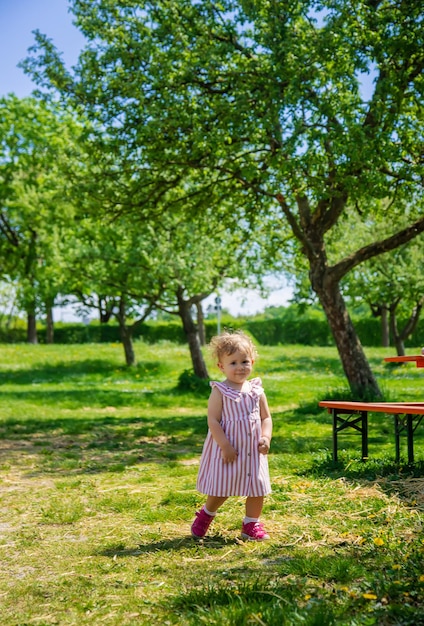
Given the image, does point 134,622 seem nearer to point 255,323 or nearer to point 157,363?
point 157,363

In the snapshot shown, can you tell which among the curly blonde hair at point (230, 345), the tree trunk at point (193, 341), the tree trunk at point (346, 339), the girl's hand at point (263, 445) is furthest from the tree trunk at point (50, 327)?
the girl's hand at point (263, 445)

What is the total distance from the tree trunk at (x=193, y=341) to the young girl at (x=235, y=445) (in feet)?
54.2

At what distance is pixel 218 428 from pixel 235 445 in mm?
192

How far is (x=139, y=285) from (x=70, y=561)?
17.3 m

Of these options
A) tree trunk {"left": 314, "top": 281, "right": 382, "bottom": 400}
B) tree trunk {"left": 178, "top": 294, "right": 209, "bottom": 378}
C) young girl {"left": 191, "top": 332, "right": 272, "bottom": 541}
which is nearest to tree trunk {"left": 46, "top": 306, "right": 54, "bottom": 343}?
tree trunk {"left": 178, "top": 294, "right": 209, "bottom": 378}

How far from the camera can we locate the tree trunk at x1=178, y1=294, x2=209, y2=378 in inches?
880

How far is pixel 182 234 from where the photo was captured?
72.0 ft

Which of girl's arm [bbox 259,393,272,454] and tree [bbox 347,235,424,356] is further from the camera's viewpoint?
tree [bbox 347,235,424,356]

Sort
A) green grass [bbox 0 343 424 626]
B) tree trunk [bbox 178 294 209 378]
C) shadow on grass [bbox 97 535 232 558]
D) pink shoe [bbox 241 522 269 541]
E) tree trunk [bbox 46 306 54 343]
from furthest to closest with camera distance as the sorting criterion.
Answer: tree trunk [bbox 46 306 54 343] < tree trunk [bbox 178 294 209 378] < pink shoe [bbox 241 522 269 541] < shadow on grass [bbox 97 535 232 558] < green grass [bbox 0 343 424 626]

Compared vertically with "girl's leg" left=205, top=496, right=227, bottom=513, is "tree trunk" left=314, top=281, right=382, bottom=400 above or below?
above

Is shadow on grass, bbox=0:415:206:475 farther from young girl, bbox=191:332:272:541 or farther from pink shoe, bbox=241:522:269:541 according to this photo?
pink shoe, bbox=241:522:269:541

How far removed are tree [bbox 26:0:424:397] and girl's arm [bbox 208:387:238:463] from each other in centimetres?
637

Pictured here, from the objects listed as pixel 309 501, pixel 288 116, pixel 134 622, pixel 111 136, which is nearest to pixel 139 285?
pixel 111 136

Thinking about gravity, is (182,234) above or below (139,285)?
above
